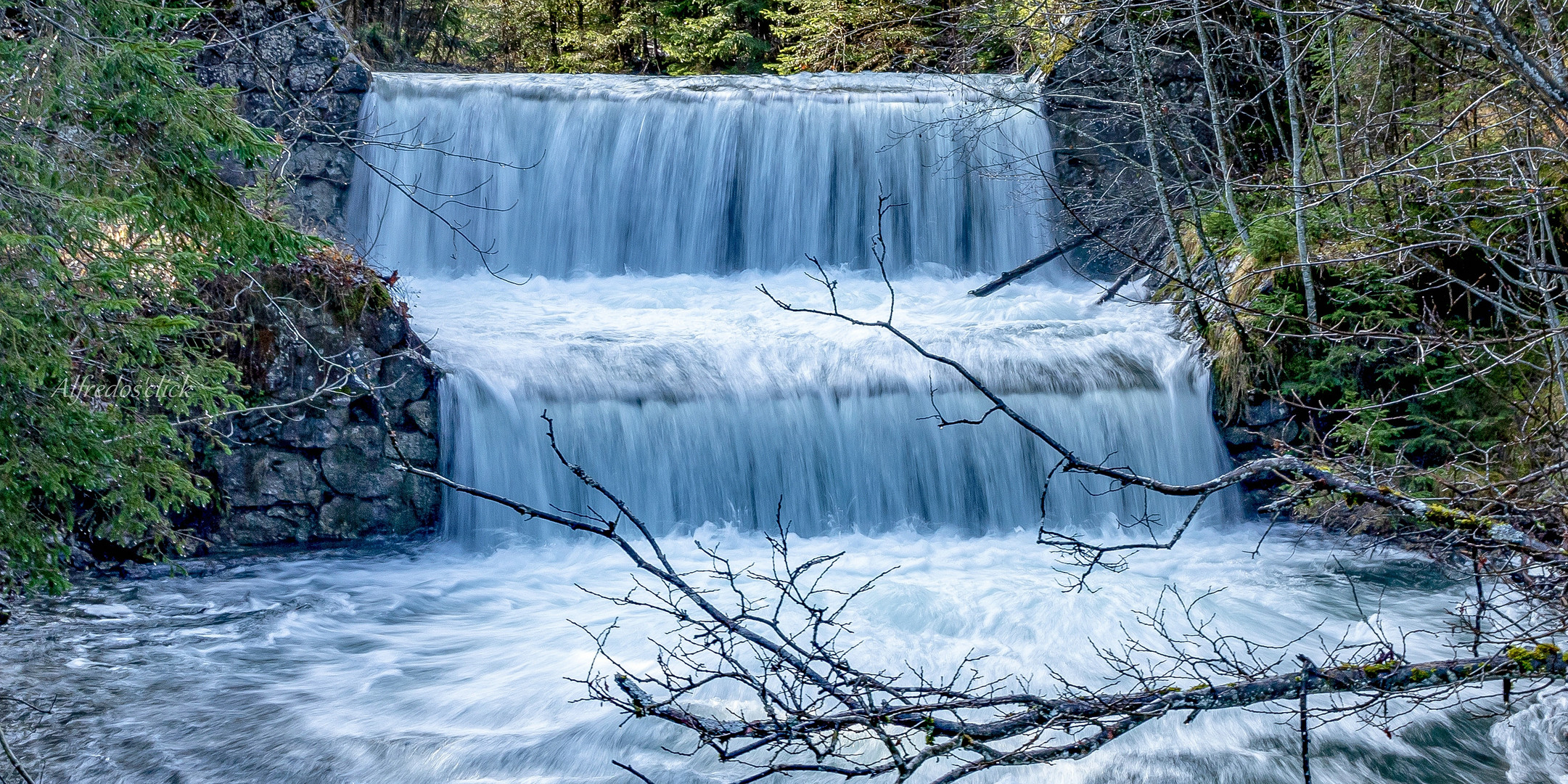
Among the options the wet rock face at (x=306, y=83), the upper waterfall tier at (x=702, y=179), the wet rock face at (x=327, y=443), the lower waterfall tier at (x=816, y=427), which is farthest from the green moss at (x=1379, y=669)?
the wet rock face at (x=306, y=83)

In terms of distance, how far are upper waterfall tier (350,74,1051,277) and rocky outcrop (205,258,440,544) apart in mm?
4288

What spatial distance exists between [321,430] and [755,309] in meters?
4.45

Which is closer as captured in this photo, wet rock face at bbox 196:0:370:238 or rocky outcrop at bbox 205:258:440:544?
rocky outcrop at bbox 205:258:440:544

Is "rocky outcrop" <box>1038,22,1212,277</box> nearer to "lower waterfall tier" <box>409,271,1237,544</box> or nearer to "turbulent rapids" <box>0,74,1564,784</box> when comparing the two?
"turbulent rapids" <box>0,74,1564,784</box>

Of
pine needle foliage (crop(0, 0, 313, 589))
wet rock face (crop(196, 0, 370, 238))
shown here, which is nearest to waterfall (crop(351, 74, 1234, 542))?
wet rock face (crop(196, 0, 370, 238))

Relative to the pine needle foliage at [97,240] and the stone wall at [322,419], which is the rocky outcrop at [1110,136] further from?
the pine needle foliage at [97,240]

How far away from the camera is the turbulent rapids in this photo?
489cm

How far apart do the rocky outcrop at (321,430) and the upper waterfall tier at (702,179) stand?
4288 mm

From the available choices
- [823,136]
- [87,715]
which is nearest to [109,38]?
[87,715]

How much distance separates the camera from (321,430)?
24.7ft

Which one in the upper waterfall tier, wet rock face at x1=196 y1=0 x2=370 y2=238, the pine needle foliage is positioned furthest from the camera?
the upper waterfall tier

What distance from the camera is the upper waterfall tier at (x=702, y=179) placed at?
39.7 feet

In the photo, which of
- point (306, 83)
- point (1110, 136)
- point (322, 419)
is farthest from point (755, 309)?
point (306, 83)

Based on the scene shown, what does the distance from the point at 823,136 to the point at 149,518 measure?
361 inches
